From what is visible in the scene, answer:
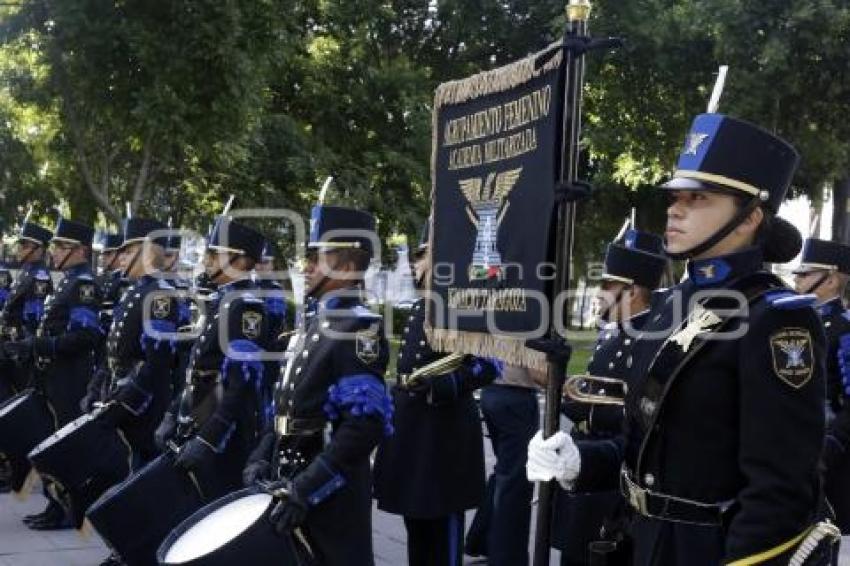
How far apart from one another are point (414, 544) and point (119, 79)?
10.8 metres

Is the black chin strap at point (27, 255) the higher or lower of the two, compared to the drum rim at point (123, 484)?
higher

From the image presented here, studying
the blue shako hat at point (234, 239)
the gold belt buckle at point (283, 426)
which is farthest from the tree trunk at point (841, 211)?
the gold belt buckle at point (283, 426)

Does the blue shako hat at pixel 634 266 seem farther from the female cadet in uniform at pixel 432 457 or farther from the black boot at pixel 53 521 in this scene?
the black boot at pixel 53 521

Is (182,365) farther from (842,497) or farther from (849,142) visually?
(849,142)

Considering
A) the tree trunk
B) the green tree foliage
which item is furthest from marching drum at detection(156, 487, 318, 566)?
the tree trunk

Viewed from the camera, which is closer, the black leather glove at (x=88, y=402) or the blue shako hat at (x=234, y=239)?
the blue shako hat at (x=234, y=239)

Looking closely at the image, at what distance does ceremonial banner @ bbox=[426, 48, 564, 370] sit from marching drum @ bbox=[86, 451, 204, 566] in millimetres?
2349

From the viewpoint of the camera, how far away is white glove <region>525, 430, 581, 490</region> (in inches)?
131

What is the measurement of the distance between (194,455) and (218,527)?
137 cm

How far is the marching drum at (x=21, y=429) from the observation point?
27.1ft

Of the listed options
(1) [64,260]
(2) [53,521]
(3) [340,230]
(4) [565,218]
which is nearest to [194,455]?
(3) [340,230]

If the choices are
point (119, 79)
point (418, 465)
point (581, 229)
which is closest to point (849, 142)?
point (581, 229)

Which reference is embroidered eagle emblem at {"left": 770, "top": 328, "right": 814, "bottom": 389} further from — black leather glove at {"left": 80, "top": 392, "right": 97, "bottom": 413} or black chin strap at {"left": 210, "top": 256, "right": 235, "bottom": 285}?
black leather glove at {"left": 80, "top": 392, "right": 97, "bottom": 413}

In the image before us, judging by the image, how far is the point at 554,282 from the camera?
343 cm
